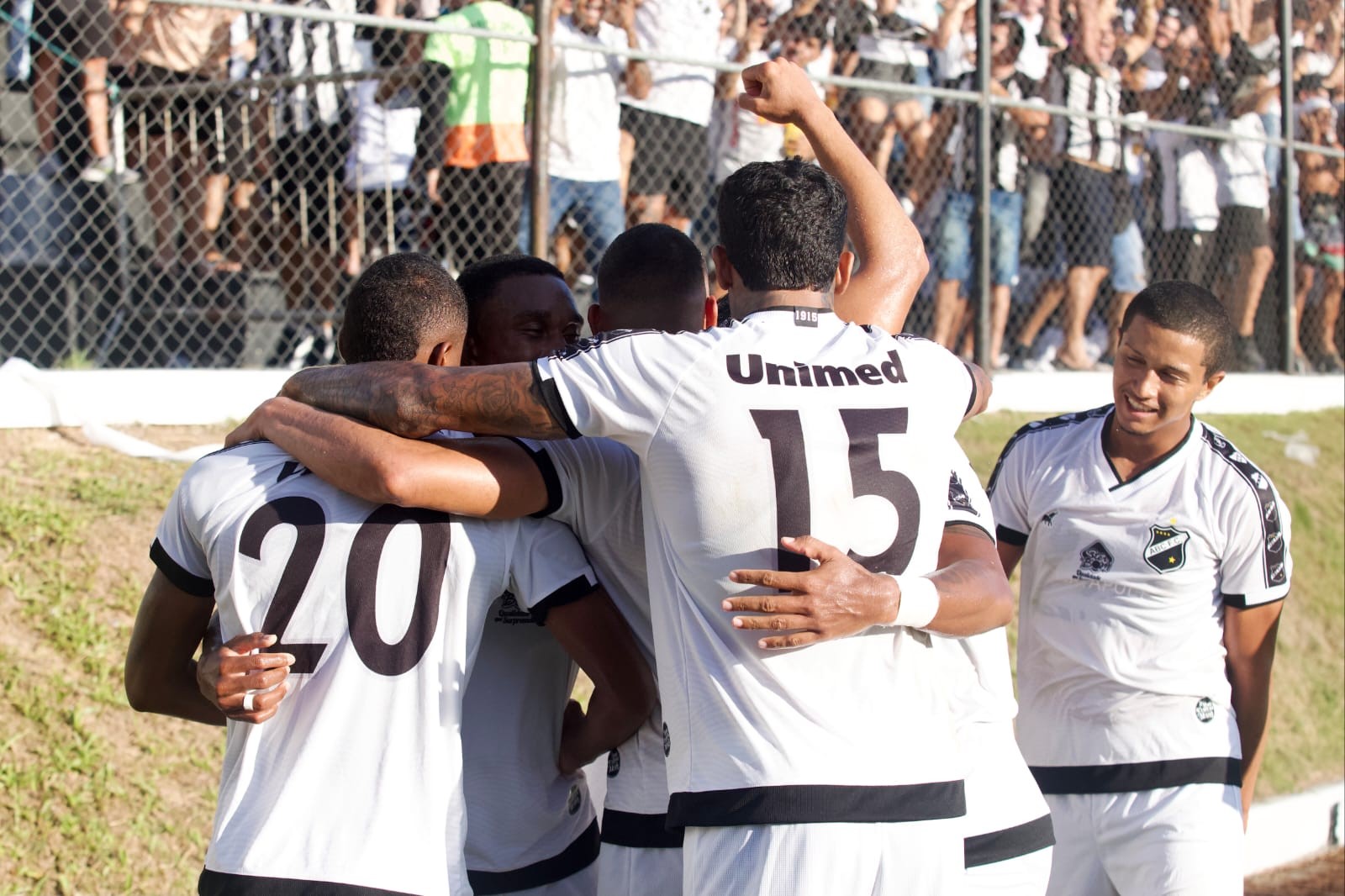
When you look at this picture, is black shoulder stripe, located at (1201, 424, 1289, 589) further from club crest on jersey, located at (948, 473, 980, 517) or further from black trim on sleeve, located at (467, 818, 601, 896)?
black trim on sleeve, located at (467, 818, 601, 896)

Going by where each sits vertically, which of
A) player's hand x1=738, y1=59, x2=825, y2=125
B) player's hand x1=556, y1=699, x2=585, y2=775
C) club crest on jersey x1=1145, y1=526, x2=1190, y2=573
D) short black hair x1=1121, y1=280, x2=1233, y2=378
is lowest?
player's hand x1=556, y1=699, x2=585, y2=775

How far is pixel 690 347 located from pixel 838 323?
0.35 meters

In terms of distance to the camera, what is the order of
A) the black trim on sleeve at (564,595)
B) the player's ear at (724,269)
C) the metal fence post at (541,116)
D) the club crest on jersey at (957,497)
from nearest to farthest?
the black trim on sleeve at (564,595)
the player's ear at (724,269)
the club crest on jersey at (957,497)
the metal fence post at (541,116)

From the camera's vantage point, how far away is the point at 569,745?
290cm

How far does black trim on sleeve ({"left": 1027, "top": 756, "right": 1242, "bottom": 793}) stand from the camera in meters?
4.01

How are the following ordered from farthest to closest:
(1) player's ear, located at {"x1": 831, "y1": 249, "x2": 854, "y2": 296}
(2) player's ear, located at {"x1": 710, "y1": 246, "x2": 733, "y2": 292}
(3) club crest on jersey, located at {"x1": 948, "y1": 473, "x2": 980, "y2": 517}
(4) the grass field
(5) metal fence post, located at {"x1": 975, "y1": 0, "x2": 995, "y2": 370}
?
(5) metal fence post, located at {"x1": 975, "y1": 0, "x2": 995, "y2": 370} → (4) the grass field → (3) club crest on jersey, located at {"x1": 948, "y1": 473, "x2": 980, "y2": 517} → (1) player's ear, located at {"x1": 831, "y1": 249, "x2": 854, "y2": 296} → (2) player's ear, located at {"x1": 710, "y1": 246, "x2": 733, "y2": 292}

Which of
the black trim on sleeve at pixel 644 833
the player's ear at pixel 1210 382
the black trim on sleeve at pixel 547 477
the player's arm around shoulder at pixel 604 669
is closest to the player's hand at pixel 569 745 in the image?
the player's arm around shoulder at pixel 604 669

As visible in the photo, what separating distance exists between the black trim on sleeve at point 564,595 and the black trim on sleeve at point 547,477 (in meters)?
0.15

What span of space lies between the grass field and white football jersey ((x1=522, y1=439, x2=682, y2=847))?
2.41 meters

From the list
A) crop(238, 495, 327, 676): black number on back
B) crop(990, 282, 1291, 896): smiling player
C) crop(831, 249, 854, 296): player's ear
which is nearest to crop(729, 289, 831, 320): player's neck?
crop(831, 249, 854, 296): player's ear

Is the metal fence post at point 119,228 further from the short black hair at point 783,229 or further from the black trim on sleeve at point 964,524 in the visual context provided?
the black trim on sleeve at point 964,524

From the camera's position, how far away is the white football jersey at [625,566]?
281 cm

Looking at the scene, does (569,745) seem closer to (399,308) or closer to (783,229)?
(399,308)

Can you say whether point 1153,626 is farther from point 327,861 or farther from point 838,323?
point 327,861
